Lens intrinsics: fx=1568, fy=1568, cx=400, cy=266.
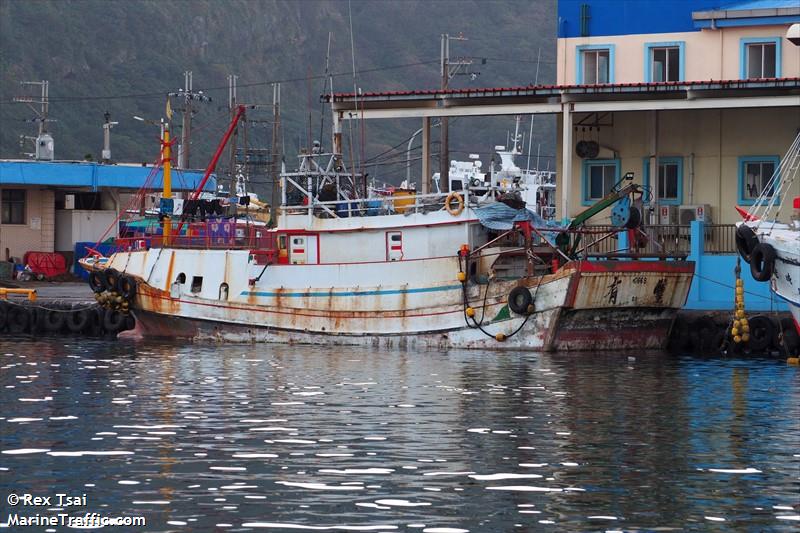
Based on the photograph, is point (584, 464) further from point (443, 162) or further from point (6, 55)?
point (6, 55)

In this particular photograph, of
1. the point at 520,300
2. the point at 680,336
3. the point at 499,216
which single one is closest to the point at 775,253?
the point at 680,336

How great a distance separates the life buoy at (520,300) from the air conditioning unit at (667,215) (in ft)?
22.3

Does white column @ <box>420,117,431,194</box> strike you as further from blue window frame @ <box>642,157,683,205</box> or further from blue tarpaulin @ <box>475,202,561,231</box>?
blue tarpaulin @ <box>475,202,561,231</box>

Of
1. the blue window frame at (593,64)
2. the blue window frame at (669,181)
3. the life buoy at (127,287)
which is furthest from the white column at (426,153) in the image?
the life buoy at (127,287)

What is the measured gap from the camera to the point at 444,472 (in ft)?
59.5

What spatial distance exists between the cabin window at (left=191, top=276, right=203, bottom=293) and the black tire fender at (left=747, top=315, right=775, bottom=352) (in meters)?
12.7

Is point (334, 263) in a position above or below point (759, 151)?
below

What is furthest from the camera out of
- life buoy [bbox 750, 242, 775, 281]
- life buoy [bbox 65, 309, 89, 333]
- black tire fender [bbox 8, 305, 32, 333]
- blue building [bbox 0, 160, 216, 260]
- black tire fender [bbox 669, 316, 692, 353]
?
blue building [bbox 0, 160, 216, 260]

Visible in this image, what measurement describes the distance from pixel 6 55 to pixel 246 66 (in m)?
34.2

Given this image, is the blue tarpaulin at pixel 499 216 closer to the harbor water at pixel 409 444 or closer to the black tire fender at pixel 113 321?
the harbor water at pixel 409 444

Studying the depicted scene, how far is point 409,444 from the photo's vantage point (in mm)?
20094

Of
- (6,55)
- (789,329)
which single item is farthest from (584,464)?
(6,55)

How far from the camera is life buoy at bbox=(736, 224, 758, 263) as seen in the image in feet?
102

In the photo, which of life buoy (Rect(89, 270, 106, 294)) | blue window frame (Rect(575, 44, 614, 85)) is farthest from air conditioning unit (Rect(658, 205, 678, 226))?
life buoy (Rect(89, 270, 106, 294))
